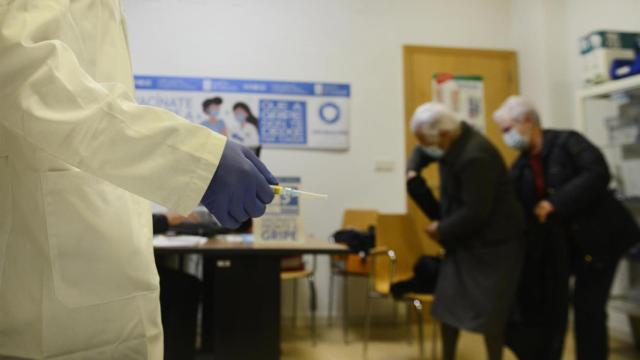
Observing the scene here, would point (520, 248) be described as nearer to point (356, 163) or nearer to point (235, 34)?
point (356, 163)

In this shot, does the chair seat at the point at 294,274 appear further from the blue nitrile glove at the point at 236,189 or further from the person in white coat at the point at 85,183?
the blue nitrile glove at the point at 236,189

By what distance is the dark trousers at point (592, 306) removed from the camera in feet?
7.54

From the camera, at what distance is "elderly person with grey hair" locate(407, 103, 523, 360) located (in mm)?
2031

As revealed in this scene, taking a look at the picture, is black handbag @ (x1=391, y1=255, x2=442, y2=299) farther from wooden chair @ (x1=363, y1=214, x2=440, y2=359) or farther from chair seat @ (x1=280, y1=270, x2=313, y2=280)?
chair seat @ (x1=280, y1=270, x2=313, y2=280)

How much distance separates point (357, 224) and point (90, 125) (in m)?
3.18

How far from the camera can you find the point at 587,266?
232cm

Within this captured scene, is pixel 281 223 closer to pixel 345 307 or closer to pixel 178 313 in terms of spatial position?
pixel 178 313

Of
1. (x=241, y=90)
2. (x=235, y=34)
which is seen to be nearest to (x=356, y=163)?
(x=241, y=90)

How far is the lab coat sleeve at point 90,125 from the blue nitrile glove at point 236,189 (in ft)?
0.10

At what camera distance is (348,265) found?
3.59 meters

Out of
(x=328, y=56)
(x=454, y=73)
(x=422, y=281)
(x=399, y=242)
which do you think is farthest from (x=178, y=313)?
(x=454, y=73)

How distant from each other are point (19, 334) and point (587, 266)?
2.32 m

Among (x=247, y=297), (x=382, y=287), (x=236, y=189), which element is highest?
(x=236, y=189)

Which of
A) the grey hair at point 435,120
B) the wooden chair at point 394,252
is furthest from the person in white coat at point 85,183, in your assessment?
the wooden chair at point 394,252
